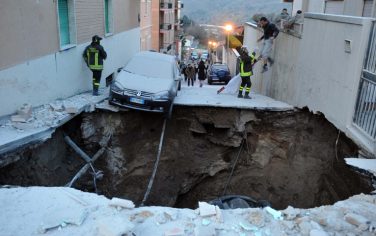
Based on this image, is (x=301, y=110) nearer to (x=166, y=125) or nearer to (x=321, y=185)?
(x=321, y=185)

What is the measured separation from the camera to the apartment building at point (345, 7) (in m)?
11.4

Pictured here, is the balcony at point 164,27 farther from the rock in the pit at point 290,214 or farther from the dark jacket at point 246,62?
the rock in the pit at point 290,214

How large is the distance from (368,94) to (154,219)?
4.69 meters

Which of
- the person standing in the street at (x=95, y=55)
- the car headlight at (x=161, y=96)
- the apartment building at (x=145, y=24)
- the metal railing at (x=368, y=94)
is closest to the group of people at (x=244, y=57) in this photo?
the person standing in the street at (x=95, y=55)

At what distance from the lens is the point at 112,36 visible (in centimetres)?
1548

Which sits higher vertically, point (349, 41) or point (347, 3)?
point (347, 3)

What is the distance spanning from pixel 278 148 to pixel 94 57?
640cm

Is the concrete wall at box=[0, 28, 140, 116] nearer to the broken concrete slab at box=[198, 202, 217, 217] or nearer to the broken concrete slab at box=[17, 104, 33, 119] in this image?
the broken concrete slab at box=[17, 104, 33, 119]

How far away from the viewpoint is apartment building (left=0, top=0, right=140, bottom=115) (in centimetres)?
811

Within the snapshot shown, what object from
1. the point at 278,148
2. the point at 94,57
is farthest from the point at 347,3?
the point at 94,57

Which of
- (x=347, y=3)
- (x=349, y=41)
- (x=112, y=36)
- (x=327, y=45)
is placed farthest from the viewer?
(x=112, y=36)

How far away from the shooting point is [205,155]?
1180 centimetres

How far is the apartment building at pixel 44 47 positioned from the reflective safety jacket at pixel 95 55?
1.60ft

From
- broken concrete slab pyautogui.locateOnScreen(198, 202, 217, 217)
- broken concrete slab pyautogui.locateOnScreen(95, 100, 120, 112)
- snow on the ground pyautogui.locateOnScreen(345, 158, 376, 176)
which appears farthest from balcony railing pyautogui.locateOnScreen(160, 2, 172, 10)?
broken concrete slab pyautogui.locateOnScreen(198, 202, 217, 217)
